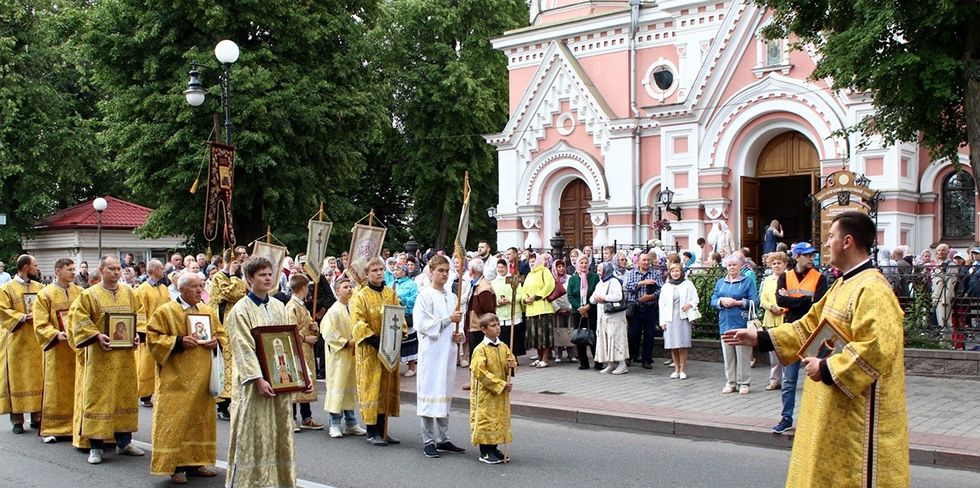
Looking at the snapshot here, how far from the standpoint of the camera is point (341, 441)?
9734mm

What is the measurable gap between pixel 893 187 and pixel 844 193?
5.11m

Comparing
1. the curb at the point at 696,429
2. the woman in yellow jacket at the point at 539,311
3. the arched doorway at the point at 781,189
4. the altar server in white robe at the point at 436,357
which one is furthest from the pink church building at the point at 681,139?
the altar server in white robe at the point at 436,357

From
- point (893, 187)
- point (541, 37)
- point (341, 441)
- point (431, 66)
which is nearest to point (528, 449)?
point (341, 441)

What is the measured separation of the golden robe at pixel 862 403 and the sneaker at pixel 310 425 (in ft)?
22.0

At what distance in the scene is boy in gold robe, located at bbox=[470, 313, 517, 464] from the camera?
8.47 meters

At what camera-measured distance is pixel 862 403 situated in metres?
4.70

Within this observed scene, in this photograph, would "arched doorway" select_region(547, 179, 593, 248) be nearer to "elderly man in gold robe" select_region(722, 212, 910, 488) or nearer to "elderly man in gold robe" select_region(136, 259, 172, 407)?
"elderly man in gold robe" select_region(136, 259, 172, 407)

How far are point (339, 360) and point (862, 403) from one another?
6.66 m

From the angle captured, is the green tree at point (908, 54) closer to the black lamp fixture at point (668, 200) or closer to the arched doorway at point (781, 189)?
the arched doorway at point (781, 189)

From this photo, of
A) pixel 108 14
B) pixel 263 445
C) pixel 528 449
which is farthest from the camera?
pixel 108 14

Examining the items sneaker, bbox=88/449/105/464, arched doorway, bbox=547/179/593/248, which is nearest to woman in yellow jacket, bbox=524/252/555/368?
sneaker, bbox=88/449/105/464

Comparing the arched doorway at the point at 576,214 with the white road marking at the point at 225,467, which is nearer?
the white road marking at the point at 225,467

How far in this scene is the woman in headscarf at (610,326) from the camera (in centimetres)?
1415

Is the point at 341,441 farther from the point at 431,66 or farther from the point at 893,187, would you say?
the point at 431,66
